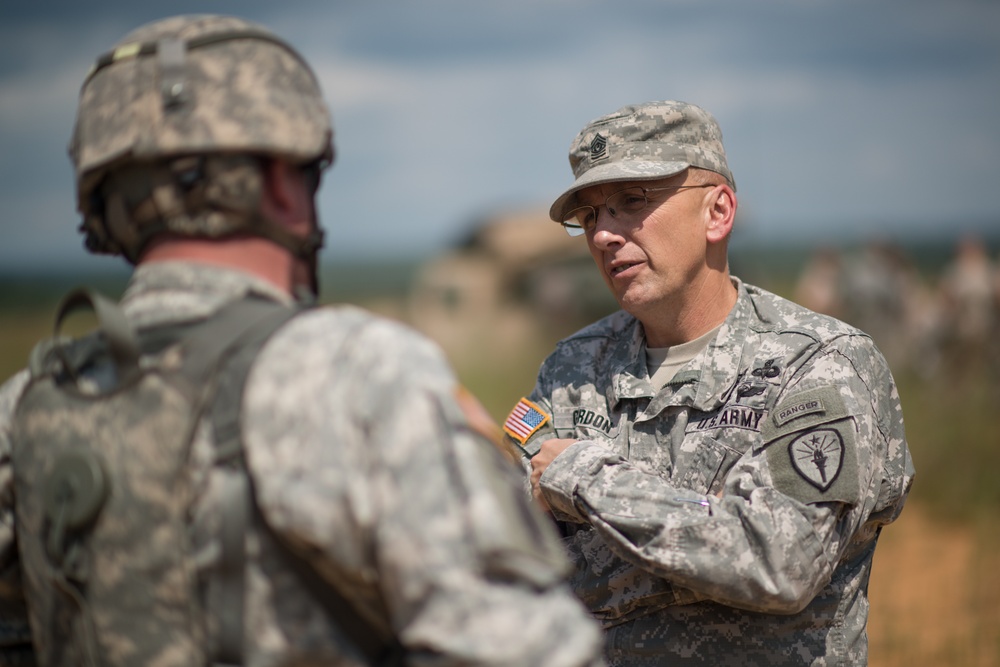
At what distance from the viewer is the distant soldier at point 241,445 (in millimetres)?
1516

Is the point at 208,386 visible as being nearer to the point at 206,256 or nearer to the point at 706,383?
the point at 206,256

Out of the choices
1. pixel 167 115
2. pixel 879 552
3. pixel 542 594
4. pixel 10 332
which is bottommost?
pixel 10 332

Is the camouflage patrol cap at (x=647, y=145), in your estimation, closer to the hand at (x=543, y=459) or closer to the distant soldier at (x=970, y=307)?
the hand at (x=543, y=459)

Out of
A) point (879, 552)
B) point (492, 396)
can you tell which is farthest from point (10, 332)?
point (879, 552)

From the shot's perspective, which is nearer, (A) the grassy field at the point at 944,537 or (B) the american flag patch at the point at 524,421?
(B) the american flag patch at the point at 524,421

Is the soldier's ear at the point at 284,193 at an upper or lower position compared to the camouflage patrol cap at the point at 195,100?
lower

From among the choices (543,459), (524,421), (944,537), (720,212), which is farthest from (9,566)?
(944,537)

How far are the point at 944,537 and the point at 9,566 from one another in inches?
305

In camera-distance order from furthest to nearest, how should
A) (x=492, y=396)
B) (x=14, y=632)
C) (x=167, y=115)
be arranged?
(x=492, y=396)
(x=14, y=632)
(x=167, y=115)

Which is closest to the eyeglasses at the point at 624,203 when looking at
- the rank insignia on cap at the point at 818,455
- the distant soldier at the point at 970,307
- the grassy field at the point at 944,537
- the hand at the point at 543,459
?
the hand at the point at 543,459

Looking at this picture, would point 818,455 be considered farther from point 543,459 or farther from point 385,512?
point 385,512

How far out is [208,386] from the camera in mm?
1604

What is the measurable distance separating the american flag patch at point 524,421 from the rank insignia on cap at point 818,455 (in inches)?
32.5

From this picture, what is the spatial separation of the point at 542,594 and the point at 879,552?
724 centimetres
